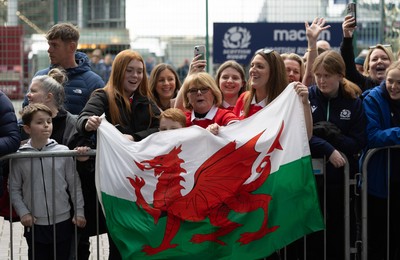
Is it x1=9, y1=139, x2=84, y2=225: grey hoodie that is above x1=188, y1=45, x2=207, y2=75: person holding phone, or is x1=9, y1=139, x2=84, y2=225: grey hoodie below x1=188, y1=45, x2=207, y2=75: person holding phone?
below

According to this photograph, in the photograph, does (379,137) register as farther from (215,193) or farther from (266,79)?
(215,193)

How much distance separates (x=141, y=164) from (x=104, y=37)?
7.75 m

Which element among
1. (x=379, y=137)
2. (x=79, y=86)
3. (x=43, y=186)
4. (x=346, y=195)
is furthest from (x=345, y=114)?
(x=79, y=86)

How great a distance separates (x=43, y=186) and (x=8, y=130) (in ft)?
1.73

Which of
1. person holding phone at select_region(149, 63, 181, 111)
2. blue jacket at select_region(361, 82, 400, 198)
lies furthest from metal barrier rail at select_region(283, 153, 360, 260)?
person holding phone at select_region(149, 63, 181, 111)

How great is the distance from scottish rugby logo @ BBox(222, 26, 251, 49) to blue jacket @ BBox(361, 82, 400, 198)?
22.2 ft

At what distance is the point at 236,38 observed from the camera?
49.3 feet

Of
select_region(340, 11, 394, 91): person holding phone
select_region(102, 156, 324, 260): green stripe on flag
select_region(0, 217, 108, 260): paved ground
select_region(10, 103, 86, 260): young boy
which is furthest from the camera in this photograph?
select_region(0, 217, 108, 260): paved ground

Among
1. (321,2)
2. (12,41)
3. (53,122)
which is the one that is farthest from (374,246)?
(12,41)

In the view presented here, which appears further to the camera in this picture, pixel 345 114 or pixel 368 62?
pixel 368 62

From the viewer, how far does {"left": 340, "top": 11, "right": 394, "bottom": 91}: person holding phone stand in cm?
912

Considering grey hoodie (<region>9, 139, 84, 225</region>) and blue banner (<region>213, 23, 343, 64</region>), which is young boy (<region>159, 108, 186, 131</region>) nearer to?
grey hoodie (<region>9, 139, 84, 225</region>)

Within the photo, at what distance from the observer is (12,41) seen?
1508 cm

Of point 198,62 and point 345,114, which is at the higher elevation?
point 198,62
